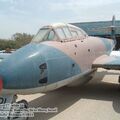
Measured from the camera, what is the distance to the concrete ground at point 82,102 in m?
7.57

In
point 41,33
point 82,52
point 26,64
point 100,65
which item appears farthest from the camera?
point 100,65

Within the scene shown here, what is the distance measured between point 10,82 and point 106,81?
8.79 meters

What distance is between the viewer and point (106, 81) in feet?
46.4

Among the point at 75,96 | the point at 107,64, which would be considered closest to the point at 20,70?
the point at 75,96

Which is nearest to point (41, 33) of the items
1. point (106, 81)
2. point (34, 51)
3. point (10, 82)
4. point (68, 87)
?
point (34, 51)

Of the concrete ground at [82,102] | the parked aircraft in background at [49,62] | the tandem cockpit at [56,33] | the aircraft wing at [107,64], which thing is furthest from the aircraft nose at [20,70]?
the aircraft wing at [107,64]

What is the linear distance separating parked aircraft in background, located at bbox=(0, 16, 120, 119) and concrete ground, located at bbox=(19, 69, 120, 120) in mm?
791

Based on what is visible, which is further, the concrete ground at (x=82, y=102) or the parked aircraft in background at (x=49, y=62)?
the concrete ground at (x=82, y=102)

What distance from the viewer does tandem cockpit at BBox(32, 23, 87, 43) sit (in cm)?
847

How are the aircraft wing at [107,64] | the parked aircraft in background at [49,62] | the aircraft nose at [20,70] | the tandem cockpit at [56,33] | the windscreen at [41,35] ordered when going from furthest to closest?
the aircraft wing at [107,64] < the tandem cockpit at [56,33] < the windscreen at [41,35] < the parked aircraft in background at [49,62] < the aircraft nose at [20,70]

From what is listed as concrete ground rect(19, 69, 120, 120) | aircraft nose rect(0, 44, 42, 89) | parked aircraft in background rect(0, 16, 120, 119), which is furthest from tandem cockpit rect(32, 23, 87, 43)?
concrete ground rect(19, 69, 120, 120)

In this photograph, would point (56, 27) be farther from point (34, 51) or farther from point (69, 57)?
point (34, 51)

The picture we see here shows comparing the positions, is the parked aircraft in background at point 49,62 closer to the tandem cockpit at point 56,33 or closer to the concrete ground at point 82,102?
the tandem cockpit at point 56,33

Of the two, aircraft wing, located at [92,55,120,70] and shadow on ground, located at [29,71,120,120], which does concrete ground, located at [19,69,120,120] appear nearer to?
shadow on ground, located at [29,71,120,120]
